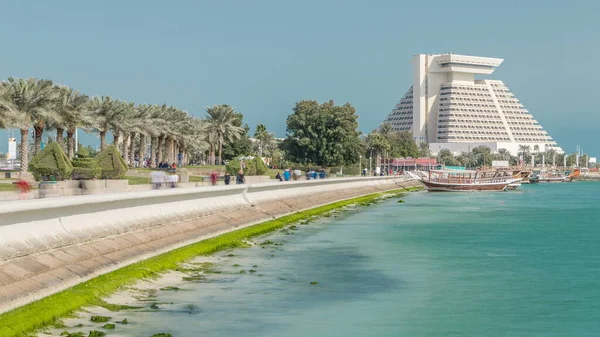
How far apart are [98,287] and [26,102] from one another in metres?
47.0

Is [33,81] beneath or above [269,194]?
above

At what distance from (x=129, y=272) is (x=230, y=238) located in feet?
40.5

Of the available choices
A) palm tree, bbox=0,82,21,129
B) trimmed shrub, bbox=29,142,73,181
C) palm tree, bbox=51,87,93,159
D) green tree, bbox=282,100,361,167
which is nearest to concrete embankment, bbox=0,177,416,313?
trimmed shrub, bbox=29,142,73,181

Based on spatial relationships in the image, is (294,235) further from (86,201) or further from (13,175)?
(13,175)

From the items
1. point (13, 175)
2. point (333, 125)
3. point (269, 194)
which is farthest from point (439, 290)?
point (333, 125)

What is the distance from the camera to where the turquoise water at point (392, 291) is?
18594 mm

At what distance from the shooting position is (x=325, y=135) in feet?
407

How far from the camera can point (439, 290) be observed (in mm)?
24062

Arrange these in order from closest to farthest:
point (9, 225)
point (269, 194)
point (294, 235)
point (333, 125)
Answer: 1. point (9, 225)
2. point (294, 235)
3. point (269, 194)
4. point (333, 125)

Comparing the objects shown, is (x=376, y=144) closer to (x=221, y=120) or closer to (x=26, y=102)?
(x=221, y=120)

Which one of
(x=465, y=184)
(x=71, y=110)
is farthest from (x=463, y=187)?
(x=71, y=110)

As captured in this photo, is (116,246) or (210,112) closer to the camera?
(116,246)

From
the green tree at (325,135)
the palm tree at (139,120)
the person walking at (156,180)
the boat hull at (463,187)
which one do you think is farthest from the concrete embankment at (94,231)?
the green tree at (325,135)

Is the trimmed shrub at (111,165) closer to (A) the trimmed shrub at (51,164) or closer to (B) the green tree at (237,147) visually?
(A) the trimmed shrub at (51,164)
